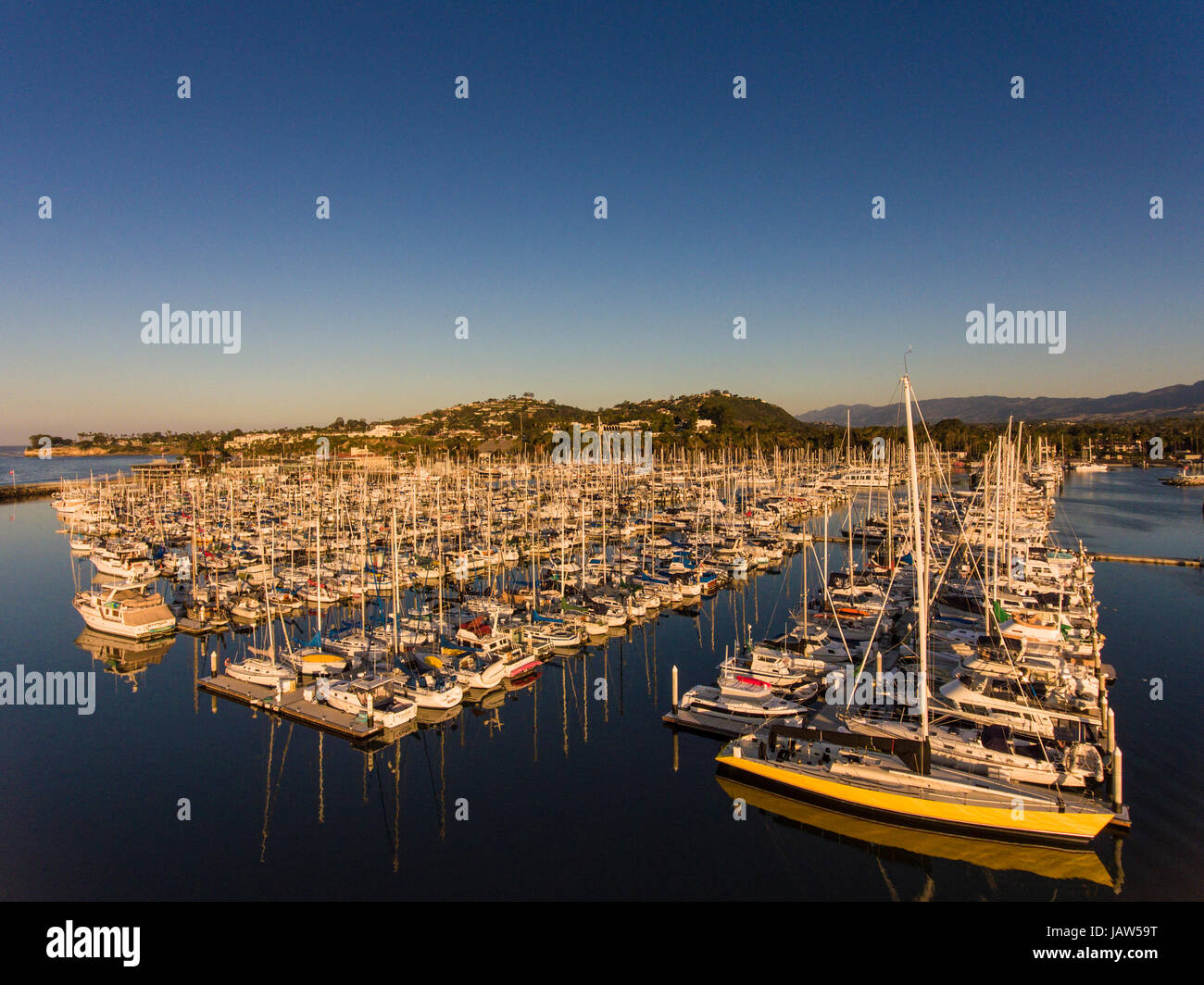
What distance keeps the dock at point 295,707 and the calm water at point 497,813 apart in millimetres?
430

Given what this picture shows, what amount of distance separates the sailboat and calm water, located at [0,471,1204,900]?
594 mm

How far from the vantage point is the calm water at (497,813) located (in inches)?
559

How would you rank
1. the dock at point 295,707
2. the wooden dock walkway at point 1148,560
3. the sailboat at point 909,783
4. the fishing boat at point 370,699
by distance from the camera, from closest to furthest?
the sailboat at point 909,783 < the dock at point 295,707 < the fishing boat at point 370,699 < the wooden dock walkway at point 1148,560

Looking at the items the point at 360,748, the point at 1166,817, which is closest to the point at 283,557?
the point at 360,748

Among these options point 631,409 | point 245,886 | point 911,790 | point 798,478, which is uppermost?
point 631,409

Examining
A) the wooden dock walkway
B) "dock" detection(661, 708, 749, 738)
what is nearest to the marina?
"dock" detection(661, 708, 749, 738)

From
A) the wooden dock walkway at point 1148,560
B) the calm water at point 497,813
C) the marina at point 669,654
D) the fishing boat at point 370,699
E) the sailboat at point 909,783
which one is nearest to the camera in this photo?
the calm water at point 497,813

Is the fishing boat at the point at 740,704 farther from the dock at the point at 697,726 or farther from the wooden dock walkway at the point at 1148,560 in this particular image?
the wooden dock walkway at the point at 1148,560

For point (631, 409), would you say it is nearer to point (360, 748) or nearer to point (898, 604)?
point (898, 604)

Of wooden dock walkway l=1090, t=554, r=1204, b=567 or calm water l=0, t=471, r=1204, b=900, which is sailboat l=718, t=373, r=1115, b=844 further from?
wooden dock walkway l=1090, t=554, r=1204, b=567

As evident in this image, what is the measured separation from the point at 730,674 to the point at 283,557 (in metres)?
35.6

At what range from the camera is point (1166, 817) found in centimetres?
1571

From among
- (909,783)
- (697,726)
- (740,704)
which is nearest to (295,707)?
(697,726)

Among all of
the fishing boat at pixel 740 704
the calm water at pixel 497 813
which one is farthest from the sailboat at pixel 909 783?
the fishing boat at pixel 740 704
